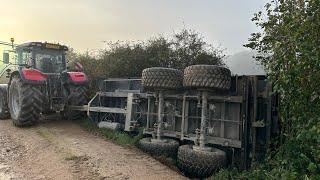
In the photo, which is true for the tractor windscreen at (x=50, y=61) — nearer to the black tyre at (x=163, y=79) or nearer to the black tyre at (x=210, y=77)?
the black tyre at (x=163, y=79)

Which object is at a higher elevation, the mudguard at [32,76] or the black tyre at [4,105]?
the mudguard at [32,76]

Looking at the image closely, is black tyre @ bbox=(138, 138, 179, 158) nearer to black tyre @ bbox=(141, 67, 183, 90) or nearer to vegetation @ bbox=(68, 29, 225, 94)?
black tyre @ bbox=(141, 67, 183, 90)

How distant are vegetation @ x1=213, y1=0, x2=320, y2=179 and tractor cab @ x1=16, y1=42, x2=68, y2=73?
8835 mm

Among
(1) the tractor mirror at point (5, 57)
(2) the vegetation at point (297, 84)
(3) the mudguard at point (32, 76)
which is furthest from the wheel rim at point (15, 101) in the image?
(2) the vegetation at point (297, 84)

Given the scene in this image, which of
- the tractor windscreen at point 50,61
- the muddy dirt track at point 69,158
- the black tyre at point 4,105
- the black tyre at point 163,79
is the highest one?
the tractor windscreen at point 50,61

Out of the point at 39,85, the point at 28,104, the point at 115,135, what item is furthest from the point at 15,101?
the point at 115,135

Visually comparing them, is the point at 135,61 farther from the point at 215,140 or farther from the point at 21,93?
the point at 215,140

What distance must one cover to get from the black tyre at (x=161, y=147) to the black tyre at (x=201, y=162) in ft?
2.34

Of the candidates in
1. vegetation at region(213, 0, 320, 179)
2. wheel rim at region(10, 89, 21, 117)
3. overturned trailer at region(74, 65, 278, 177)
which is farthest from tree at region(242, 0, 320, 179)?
wheel rim at region(10, 89, 21, 117)

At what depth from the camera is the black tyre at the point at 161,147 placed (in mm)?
9375

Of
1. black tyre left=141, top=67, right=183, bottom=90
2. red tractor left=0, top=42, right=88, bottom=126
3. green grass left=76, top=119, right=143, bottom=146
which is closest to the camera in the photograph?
black tyre left=141, top=67, right=183, bottom=90

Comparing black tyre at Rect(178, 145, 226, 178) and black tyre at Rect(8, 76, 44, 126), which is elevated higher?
black tyre at Rect(8, 76, 44, 126)

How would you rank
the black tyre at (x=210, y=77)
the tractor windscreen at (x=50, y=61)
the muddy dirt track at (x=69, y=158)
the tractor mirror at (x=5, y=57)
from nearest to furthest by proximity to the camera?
the muddy dirt track at (x=69, y=158) → the black tyre at (x=210, y=77) → the tractor windscreen at (x=50, y=61) → the tractor mirror at (x=5, y=57)

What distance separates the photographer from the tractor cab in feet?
44.9
